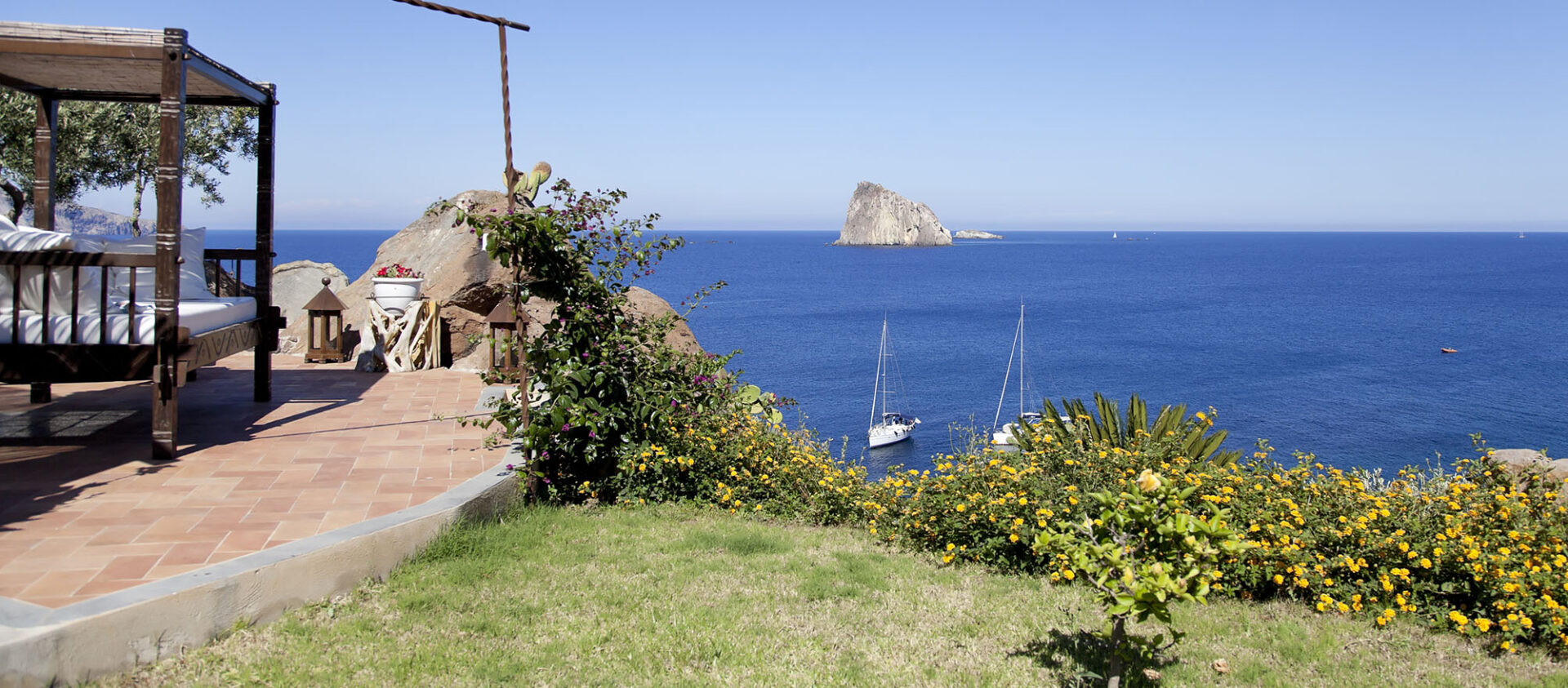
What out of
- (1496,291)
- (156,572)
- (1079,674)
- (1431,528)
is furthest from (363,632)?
(1496,291)

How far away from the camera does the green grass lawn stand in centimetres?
372

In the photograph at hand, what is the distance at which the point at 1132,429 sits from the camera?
973 cm

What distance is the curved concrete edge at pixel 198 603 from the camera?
323cm

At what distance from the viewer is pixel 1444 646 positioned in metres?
4.17

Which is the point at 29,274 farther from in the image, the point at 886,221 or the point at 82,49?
the point at 886,221

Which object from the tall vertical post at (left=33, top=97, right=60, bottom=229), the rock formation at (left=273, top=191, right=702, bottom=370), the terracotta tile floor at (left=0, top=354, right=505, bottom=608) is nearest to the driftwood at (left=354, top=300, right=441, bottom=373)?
the rock formation at (left=273, top=191, right=702, bottom=370)

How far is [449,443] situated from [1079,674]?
467 centimetres

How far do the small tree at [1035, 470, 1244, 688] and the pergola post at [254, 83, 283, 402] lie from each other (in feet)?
23.6

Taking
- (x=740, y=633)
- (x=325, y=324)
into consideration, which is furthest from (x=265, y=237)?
(x=740, y=633)

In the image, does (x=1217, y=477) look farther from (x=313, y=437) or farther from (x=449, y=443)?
(x=313, y=437)

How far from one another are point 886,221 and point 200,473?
191536 mm

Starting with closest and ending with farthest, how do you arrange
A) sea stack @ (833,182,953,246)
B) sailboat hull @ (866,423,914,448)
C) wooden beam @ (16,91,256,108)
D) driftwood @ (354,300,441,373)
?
1. wooden beam @ (16,91,256,108)
2. driftwood @ (354,300,441,373)
3. sailboat hull @ (866,423,914,448)
4. sea stack @ (833,182,953,246)

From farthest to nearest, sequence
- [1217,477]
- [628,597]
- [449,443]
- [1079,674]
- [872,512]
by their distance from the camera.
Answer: [449,443]
[872,512]
[1217,477]
[628,597]
[1079,674]

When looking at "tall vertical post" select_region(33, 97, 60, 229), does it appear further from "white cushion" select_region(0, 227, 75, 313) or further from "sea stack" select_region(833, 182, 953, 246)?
"sea stack" select_region(833, 182, 953, 246)
